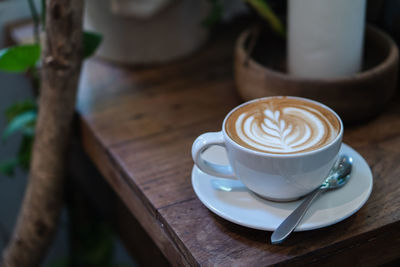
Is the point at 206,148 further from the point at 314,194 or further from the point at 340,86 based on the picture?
the point at 340,86

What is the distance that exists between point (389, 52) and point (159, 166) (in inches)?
15.3

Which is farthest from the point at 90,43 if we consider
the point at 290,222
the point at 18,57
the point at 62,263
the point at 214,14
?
the point at 62,263

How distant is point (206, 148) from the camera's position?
506mm

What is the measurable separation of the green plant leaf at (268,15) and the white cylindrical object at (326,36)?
0.17ft

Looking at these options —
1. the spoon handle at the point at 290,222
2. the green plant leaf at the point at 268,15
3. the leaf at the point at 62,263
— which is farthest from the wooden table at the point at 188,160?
the leaf at the point at 62,263

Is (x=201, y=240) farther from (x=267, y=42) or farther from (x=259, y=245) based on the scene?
(x=267, y=42)

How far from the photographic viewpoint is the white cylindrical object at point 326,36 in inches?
26.2

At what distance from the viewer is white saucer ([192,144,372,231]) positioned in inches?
18.7

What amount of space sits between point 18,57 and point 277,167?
18.9 inches

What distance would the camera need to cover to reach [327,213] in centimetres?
48

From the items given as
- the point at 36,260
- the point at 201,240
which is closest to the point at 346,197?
the point at 201,240

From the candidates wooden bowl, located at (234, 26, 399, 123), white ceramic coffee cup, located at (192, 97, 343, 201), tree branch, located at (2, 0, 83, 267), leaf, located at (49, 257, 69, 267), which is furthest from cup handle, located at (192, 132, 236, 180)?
leaf, located at (49, 257, 69, 267)

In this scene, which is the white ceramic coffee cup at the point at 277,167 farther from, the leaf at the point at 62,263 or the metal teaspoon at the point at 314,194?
the leaf at the point at 62,263

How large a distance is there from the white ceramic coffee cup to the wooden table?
0.16 feet
